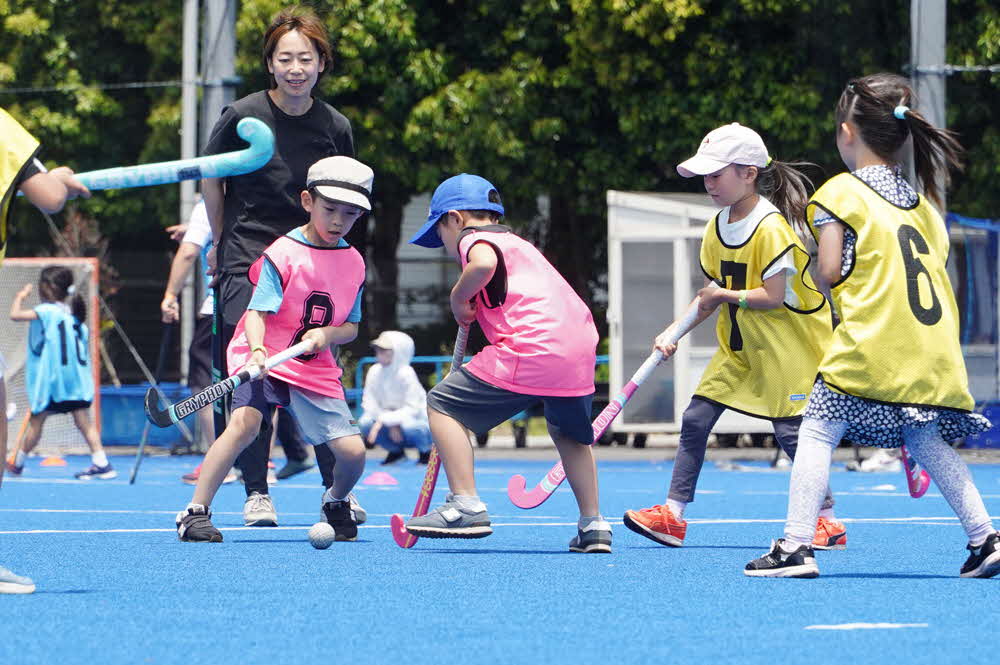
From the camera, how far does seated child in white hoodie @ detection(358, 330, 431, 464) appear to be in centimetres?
1562

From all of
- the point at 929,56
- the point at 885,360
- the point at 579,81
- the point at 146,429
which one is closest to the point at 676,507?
the point at 885,360

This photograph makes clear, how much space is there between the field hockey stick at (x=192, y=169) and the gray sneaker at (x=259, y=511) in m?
2.22

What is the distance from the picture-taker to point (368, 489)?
37.2 feet

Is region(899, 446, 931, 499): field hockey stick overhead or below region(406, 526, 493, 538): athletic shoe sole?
below

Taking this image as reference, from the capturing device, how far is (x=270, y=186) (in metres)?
7.43

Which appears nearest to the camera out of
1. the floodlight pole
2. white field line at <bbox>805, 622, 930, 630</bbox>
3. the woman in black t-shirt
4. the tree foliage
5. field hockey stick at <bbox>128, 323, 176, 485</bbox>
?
white field line at <bbox>805, 622, 930, 630</bbox>

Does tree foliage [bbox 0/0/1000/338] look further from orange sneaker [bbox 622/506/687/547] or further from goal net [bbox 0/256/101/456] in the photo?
orange sneaker [bbox 622/506/687/547]

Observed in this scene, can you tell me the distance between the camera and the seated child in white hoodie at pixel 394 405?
15617 mm

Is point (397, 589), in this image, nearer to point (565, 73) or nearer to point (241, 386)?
point (241, 386)

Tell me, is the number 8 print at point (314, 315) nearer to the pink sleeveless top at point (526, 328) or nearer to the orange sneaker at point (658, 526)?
the pink sleeveless top at point (526, 328)

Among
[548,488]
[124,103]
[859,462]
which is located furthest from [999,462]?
[124,103]

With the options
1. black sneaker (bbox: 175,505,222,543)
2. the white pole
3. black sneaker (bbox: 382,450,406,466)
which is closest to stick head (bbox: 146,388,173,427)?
black sneaker (bbox: 175,505,222,543)

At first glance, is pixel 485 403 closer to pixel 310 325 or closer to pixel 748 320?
pixel 310 325

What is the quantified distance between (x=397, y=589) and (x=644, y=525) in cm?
194
